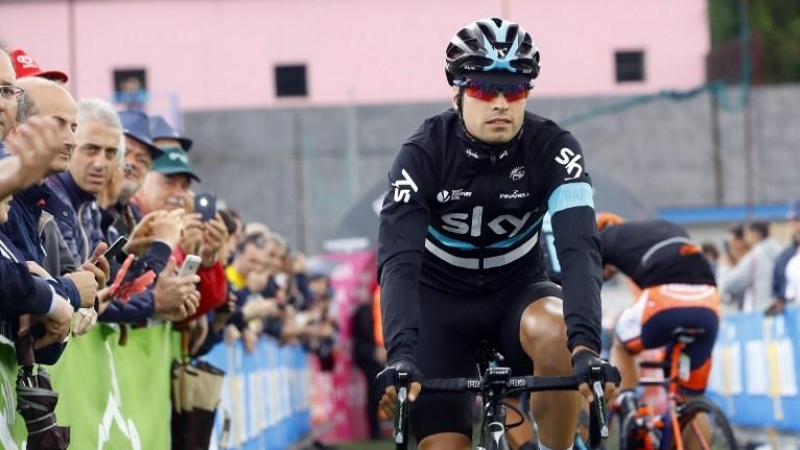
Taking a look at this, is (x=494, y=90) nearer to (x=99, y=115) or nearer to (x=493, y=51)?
(x=493, y=51)

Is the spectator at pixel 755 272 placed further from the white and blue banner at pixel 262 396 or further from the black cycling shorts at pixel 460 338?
the black cycling shorts at pixel 460 338

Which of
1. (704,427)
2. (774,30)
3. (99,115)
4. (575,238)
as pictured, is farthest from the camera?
(774,30)

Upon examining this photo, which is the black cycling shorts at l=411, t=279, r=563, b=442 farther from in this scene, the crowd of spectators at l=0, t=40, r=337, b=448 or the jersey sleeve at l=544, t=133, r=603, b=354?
the crowd of spectators at l=0, t=40, r=337, b=448

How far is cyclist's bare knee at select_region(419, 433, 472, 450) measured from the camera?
6.87 metres

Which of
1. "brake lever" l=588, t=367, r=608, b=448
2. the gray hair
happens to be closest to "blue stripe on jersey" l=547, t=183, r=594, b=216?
"brake lever" l=588, t=367, r=608, b=448

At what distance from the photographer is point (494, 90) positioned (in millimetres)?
6637

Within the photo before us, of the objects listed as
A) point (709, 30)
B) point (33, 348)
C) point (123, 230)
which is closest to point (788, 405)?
point (123, 230)

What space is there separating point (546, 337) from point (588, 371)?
2.27 ft

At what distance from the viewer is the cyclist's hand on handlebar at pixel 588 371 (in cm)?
603

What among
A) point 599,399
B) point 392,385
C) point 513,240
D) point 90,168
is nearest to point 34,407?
point 392,385

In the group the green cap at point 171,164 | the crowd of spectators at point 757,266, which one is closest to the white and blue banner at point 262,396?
the green cap at point 171,164

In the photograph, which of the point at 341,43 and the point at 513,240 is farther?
the point at 341,43

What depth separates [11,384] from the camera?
6180 millimetres

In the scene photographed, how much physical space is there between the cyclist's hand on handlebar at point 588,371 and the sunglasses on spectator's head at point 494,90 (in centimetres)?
108
